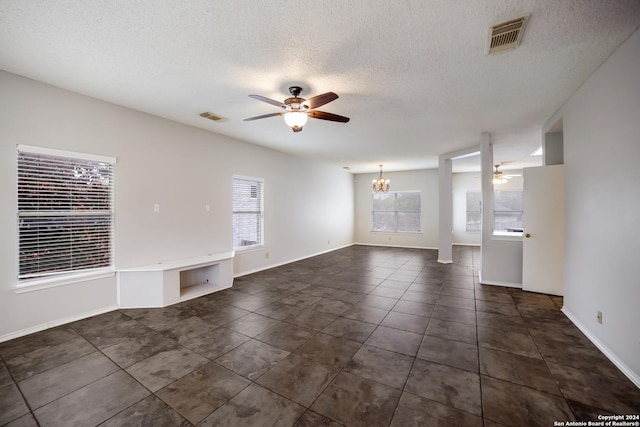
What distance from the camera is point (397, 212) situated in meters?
9.59

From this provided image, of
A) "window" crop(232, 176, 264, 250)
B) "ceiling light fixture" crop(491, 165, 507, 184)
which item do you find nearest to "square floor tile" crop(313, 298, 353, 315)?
"window" crop(232, 176, 264, 250)

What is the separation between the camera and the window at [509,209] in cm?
861

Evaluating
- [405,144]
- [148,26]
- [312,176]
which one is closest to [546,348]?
[405,144]

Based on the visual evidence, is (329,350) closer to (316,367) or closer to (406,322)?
(316,367)

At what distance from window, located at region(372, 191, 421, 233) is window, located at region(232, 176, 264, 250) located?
17.5 feet

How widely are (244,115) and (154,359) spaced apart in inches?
128

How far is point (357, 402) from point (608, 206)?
113 inches

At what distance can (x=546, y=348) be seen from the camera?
251 centimetres

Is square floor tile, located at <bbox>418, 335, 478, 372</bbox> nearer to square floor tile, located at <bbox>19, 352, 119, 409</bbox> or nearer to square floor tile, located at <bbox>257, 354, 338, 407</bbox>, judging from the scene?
square floor tile, located at <bbox>257, 354, 338, 407</bbox>

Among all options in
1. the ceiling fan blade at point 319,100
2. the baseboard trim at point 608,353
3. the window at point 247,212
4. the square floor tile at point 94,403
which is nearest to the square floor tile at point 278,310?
the square floor tile at point 94,403

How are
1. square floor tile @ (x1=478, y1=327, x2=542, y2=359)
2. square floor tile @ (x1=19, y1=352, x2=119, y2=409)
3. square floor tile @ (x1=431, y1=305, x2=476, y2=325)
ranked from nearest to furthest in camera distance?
square floor tile @ (x1=19, y1=352, x2=119, y2=409) → square floor tile @ (x1=478, y1=327, x2=542, y2=359) → square floor tile @ (x1=431, y1=305, x2=476, y2=325)

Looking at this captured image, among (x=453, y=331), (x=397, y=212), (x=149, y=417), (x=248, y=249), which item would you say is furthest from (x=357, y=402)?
(x=397, y=212)

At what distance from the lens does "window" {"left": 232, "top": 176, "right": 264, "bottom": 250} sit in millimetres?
5355

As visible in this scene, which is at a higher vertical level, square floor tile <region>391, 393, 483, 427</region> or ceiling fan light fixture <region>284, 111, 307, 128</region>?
ceiling fan light fixture <region>284, 111, 307, 128</region>
